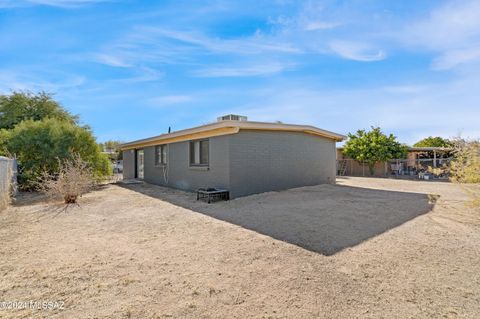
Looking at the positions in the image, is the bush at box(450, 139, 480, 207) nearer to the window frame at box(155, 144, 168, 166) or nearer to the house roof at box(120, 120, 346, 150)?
the house roof at box(120, 120, 346, 150)

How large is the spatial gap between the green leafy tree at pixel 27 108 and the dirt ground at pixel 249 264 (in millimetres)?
14555

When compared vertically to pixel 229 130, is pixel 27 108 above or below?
above

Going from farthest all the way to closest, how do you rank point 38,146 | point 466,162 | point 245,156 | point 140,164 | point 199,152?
point 140,164 → point 38,146 → point 199,152 → point 245,156 → point 466,162

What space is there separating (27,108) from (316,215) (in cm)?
2028

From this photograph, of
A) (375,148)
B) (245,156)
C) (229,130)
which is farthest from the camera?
(375,148)

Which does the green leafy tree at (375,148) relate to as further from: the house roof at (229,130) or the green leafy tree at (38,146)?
the green leafy tree at (38,146)

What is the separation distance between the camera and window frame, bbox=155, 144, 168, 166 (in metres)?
13.2

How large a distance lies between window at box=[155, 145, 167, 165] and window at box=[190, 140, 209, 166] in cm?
301

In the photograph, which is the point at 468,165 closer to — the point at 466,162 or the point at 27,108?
the point at 466,162

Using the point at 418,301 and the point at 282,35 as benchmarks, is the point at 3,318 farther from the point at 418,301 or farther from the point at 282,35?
the point at 282,35

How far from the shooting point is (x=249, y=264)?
3.38 meters

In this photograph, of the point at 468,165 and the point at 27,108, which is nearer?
the point at 468,165

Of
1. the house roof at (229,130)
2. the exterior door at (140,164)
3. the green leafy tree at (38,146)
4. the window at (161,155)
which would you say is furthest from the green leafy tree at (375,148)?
the green leafy tree at (38,146)

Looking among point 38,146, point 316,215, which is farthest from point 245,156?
point 38,146
